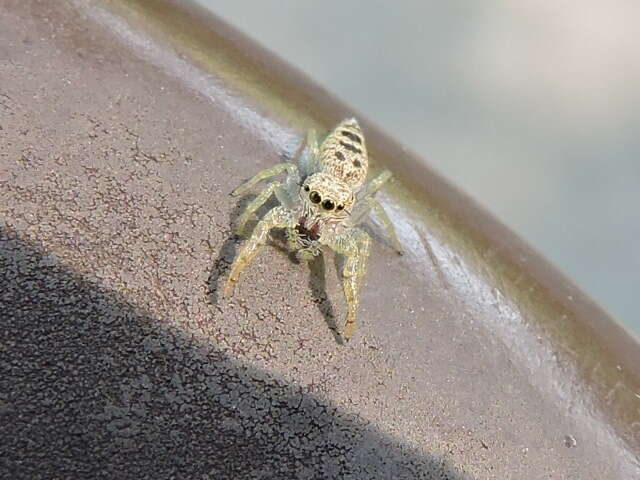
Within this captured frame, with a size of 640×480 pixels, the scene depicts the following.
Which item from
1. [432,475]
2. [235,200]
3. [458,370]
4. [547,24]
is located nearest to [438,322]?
[458,370]

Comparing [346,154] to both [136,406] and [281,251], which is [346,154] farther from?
[136,406]

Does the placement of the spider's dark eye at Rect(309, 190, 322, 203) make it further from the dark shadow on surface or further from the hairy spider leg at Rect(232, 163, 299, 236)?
the dark shadow on surface

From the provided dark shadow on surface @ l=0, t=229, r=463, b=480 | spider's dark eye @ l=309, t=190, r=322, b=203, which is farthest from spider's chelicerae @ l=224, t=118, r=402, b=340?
dark shadow on surface @ l=0, t=229, r=463, b=480

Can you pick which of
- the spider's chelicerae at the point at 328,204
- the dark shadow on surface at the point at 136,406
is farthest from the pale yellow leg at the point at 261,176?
the dark shadow on surface at the point at 136,406

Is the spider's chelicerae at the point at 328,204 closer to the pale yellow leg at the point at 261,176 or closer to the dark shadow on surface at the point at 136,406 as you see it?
the pale yellow leg at the point at 261,176

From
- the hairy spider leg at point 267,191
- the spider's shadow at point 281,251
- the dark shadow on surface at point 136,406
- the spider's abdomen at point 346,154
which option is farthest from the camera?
the spider's abdomen at point 346,154

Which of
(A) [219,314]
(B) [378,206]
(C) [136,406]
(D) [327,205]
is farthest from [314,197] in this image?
(C) [136,406]

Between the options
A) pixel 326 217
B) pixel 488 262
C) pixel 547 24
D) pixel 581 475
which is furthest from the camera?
pixel 547 24

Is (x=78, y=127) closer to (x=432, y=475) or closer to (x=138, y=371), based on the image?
(x=138, y=371)
